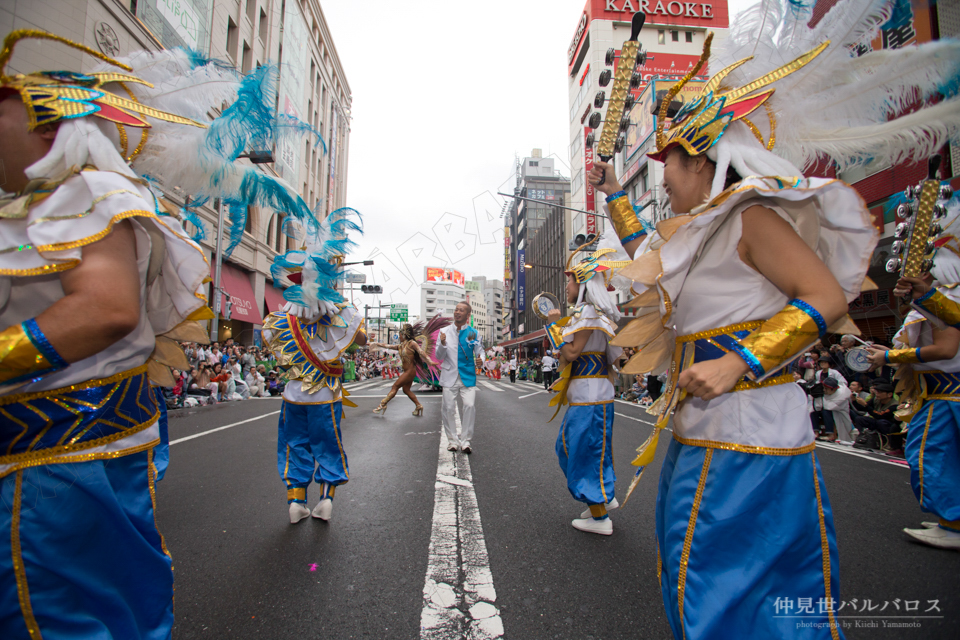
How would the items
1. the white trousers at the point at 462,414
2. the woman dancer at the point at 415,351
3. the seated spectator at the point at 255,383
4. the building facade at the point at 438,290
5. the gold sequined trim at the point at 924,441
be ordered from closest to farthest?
the gold sequined trim at the point at 924,441 < the white trousers at the point at 462,414 < the woman dancer at the point at 415,351 < the seated spectator at the point at 255,383 < the building facade at the point at 438,290

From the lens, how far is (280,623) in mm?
1925

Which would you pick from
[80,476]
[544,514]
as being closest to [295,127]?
[80,476]

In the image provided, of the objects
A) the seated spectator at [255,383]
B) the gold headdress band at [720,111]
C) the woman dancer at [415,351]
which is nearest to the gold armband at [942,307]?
the gold headdress band at [720,111]

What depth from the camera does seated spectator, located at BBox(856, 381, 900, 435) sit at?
621cm

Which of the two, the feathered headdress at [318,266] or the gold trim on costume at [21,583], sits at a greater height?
the feathered headdress at [318,266]

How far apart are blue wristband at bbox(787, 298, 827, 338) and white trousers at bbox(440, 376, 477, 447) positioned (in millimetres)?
4879

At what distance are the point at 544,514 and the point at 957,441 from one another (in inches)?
102

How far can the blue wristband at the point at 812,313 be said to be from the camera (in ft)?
3.54

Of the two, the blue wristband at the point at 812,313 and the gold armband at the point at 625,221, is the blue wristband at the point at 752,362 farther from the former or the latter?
the gold armband at the point at 625,221

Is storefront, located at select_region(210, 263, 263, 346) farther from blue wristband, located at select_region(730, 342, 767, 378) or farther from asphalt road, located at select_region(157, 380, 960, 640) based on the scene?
blue wristband, located at select_region(730, 342, 767, 378)

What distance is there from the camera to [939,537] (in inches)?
108

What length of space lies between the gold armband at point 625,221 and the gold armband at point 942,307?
235 cm

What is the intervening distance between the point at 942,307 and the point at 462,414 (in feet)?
15.6

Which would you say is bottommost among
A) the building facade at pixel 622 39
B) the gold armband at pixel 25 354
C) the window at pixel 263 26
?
the gold armband at pixel 25 354
